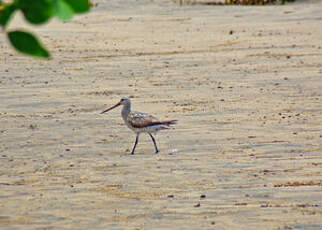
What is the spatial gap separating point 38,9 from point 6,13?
0.10 meters

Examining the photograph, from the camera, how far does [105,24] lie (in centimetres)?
2138

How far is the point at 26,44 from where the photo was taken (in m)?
2.01

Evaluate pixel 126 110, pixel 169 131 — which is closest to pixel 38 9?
pixel 126 110

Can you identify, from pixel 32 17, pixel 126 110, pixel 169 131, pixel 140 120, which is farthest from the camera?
pixel 169 131

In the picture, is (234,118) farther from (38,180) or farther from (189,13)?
(189,13)

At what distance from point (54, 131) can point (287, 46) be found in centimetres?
839

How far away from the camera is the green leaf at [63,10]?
2031 millimetres

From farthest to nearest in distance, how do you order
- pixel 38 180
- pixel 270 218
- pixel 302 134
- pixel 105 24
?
pixel 105 24 → pixel 302 134 → pixel 38 180 → pixel 270 218

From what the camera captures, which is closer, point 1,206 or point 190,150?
point 1,206

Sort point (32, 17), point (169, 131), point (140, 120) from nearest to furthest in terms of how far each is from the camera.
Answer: point (32, 17)
point (140, 120)
point (169, 131)

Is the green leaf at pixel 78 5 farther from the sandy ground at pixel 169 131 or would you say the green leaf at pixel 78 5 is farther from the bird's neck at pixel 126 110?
the bird's neck at pixel 126 110

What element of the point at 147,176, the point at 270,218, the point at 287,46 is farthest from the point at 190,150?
the point at 287,46

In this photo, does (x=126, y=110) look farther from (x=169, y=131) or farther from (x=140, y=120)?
(x=169, y=131)

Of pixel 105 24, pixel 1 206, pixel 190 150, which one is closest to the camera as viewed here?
pixel 1 206
